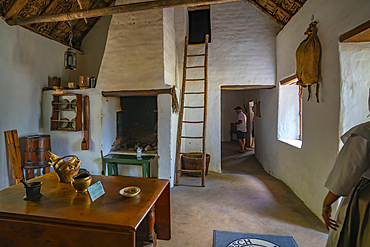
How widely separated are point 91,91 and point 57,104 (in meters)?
0.77

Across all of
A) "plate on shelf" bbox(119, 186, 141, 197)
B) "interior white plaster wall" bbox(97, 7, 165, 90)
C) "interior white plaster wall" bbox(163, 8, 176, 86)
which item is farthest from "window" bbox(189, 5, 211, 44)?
"plate on shelf" bbox(119, 186, 141, 197)

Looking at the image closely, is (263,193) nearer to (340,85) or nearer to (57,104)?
(340,85)

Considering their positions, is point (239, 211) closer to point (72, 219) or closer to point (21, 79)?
point (72, 219)

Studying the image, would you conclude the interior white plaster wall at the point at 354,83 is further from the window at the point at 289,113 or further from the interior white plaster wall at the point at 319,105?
the window at the point at 289,113

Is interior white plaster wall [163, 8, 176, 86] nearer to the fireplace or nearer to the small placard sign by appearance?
the fireplace

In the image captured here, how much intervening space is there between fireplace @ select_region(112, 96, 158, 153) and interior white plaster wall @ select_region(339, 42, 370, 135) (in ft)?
10.6

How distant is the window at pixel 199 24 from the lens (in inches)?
191

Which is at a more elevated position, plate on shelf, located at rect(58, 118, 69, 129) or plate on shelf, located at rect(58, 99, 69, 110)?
plate on shelf, located at rect(58, 99, 69, 110)

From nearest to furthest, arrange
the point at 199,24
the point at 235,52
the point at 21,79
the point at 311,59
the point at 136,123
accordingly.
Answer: the point at 311,59
the point at 21,79
the point at 136,123
the point at 235,52
the point at 199,24

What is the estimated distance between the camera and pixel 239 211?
2842 mm

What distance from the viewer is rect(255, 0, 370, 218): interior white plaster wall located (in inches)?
87.2

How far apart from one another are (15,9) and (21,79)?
1.19 metres

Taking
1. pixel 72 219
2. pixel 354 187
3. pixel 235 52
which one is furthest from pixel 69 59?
pixel 354 187

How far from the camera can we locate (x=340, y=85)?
7.20ft
